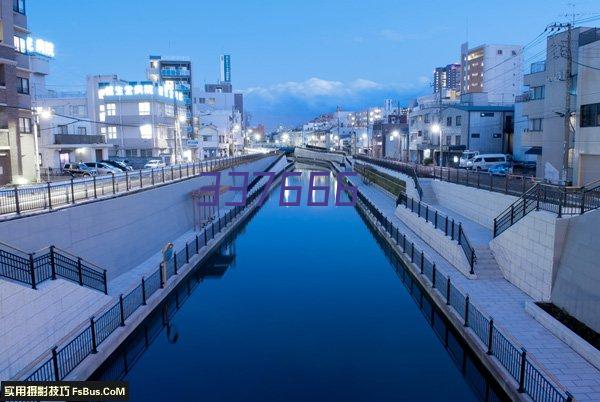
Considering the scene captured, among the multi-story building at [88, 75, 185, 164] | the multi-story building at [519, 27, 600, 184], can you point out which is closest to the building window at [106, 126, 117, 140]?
the multi-story building at [88, 75, 185, 164]

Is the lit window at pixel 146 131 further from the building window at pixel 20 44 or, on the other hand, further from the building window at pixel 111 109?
the building window at pixel 20 44

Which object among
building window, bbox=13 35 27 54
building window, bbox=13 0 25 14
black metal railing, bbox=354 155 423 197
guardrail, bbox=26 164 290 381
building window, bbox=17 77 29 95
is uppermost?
building window, bbox=13 0 25 14

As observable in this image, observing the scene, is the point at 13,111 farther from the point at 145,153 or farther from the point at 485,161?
the point at 485,161

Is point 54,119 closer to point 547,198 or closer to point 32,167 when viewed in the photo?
point 32,167

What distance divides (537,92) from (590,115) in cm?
1116

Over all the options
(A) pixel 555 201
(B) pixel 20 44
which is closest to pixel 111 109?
(B) pixel 20 44

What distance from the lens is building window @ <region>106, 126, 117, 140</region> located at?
5653 centimetres

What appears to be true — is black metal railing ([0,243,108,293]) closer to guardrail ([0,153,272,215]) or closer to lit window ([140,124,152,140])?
guardrail ([0,153,272,215])

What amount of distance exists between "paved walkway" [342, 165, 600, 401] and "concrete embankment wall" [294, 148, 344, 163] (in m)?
72.0

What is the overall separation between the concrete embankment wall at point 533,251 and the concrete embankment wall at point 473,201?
3.19 meters

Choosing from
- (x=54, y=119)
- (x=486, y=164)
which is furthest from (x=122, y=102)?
(x=486, y=164)

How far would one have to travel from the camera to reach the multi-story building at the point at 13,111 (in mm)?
29281

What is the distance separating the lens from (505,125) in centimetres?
5391

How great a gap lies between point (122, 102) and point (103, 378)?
49146mm
